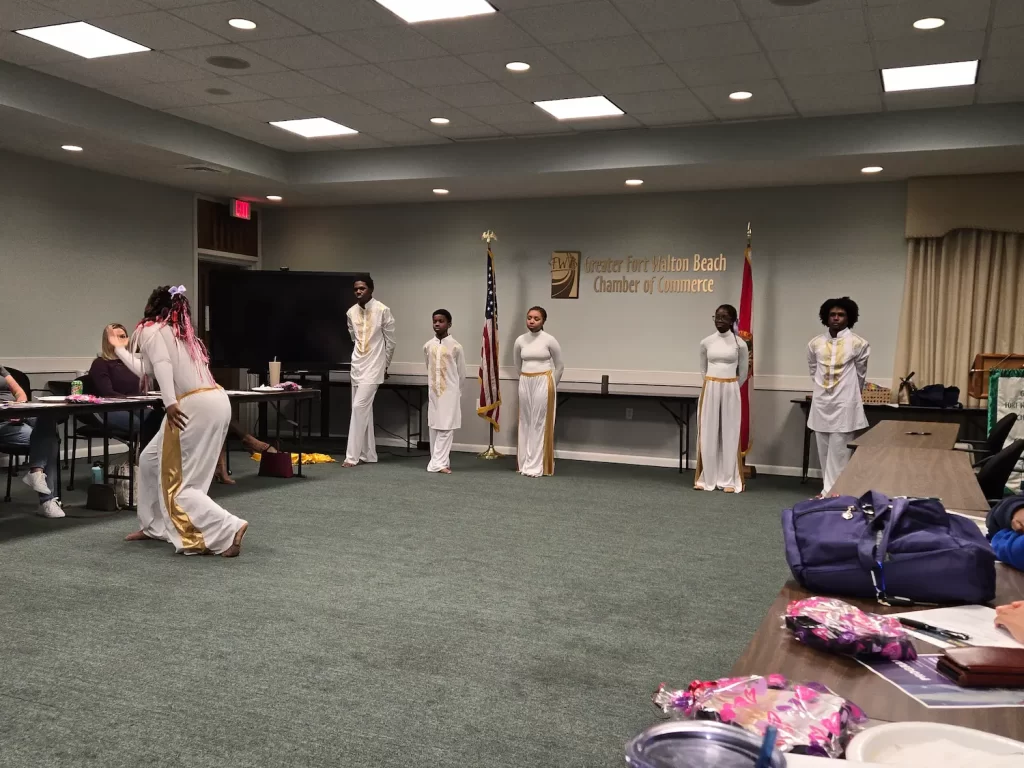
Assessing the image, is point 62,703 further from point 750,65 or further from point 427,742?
point 750,65

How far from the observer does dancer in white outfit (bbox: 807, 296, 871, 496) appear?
23.0ft

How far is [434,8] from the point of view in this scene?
16.1 ft

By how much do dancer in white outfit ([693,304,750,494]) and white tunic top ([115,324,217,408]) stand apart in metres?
4.33

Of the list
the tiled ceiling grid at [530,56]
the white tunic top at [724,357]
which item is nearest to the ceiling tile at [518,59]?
the tiled ceiling grid at [530,56]

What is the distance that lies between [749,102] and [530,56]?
187 cm

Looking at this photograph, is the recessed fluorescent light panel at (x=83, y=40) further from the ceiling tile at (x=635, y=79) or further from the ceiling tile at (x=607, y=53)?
the ceiling tile at (x=635, y=79)

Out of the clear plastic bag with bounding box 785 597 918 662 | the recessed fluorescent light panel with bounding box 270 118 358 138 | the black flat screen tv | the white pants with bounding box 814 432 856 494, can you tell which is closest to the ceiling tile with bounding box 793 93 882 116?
the white pants with bounding box 814 432 856 494

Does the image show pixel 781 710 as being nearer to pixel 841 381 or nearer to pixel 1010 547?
pixel 1010 547

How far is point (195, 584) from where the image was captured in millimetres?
4000

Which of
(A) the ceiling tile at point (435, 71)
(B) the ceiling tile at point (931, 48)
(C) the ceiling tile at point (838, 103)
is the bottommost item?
(C) the ceiling tile at point (838, 103)

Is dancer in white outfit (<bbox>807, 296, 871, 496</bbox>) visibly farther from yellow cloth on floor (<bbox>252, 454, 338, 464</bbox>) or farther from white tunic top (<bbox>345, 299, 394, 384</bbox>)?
yellow cloth on floor (<bbox>252, 454, 338, 464</bbox>)

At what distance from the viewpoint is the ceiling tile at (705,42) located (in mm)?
5098

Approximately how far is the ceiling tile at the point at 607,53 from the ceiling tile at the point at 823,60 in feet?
2.61

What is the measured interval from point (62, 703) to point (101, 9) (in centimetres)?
398
